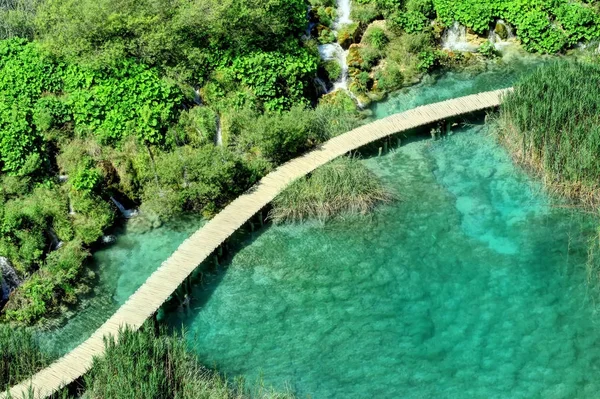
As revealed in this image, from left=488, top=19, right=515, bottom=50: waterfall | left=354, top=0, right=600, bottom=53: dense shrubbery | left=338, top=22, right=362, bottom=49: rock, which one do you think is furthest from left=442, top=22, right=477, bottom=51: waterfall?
left=338, top=22, right=362, bottom=49: rock

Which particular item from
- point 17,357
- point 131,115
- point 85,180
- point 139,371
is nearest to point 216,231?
point 85,180

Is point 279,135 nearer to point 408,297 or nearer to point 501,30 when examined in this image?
point 408,297

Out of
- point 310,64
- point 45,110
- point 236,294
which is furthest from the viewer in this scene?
point 310,64

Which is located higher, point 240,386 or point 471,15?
point 471,15

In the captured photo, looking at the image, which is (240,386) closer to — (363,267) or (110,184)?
(363,267)

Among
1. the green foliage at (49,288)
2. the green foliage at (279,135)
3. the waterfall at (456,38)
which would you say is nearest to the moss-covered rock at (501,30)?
the waterfall at (456,38)

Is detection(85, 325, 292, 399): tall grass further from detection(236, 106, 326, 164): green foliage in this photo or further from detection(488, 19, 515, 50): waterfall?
detection(488, 19, 515, 50): waterfall

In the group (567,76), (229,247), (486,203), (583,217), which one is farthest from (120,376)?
(567,76)
